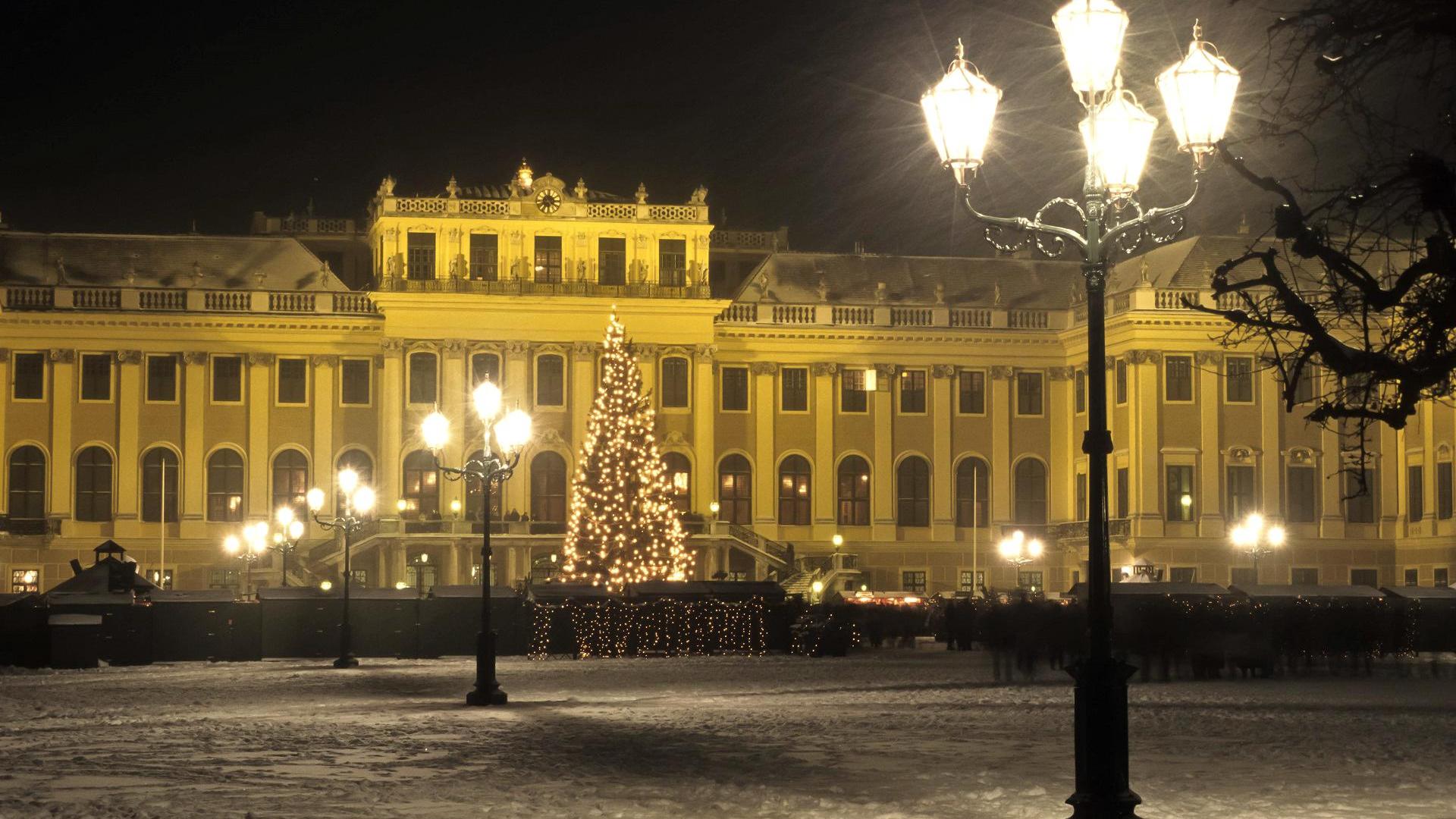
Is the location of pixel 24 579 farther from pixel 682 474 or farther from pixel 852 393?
pixel 852 393

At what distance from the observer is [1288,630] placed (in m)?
34.7

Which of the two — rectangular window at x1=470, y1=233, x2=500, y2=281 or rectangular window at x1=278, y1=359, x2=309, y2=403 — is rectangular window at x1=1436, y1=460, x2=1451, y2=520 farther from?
rectangular window at x1=278, y1=359, x2=309, y2=403

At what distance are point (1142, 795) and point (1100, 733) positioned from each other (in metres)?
2.33

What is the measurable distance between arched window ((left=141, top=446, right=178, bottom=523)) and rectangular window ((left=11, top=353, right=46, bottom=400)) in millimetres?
3787

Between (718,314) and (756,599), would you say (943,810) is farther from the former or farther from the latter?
(718,314)

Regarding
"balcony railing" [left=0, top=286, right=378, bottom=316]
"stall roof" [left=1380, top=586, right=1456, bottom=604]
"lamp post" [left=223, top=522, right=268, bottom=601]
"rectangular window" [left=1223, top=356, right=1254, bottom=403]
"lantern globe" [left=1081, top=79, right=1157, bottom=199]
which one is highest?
"balcony railing" [left=0, top=286, right=378, bottom=316]

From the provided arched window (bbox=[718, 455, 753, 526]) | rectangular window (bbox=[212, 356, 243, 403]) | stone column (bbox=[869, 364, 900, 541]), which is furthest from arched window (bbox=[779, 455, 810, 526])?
rectangular window (bbox=[212, 356, 243, 403])

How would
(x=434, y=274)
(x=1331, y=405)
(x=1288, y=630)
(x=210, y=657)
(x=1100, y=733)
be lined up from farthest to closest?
1. (x=434, y=274)
2. (x=210, y=657)
3. (x=1288, y=630)
4. (x=1100, y=733)
5. (x=1331, y=405)

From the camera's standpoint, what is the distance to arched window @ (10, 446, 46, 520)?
67.0 m

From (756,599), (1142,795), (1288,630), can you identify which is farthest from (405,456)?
(1142,795)

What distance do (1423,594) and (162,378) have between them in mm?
41566

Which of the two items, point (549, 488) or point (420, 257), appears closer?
point (420, 257)

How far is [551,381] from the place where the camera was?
68.6 metres

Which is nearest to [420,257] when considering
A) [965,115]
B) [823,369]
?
[823,369]
